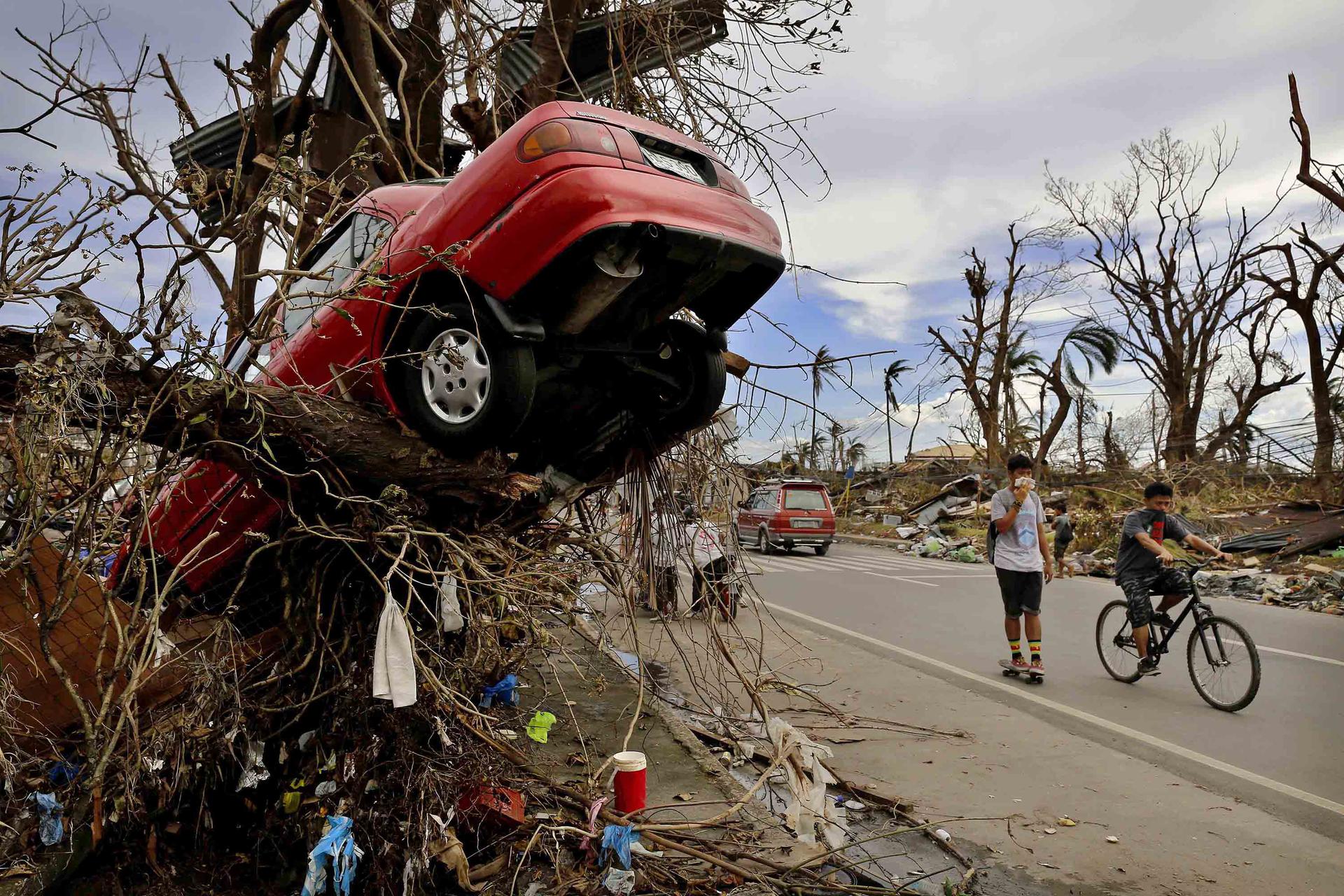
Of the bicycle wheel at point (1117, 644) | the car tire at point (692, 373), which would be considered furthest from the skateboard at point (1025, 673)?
the car tire at point (692, 373)

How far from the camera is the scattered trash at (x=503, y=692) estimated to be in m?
4.94

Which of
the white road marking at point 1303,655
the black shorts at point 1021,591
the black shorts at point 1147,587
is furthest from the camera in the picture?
the white road marking at point 1303,655

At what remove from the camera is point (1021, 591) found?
22.6 ft

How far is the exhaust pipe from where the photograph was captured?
10.9 ft

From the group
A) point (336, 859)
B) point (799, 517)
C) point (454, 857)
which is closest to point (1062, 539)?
point (799, 517)

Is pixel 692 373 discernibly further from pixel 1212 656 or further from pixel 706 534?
pixel 1212 656

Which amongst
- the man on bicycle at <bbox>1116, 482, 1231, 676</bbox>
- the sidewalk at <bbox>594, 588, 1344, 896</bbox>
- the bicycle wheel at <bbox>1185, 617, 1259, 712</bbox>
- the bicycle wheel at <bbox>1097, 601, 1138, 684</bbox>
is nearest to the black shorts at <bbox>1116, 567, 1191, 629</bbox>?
the man on bicycle at <bbox>1116, 482, 1231, 676</bbox>

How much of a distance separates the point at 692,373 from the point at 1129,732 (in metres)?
3.89

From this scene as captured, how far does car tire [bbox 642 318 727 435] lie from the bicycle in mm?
4216

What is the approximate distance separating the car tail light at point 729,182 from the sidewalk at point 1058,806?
7.82 ft

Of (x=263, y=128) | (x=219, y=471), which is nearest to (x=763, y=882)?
(x=219, y=471)

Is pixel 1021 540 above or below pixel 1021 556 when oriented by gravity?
above

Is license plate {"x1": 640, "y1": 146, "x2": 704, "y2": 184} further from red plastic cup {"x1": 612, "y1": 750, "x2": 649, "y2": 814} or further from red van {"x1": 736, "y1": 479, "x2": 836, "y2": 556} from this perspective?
red van {"x1": 736, "y1": 479, "x2": 836, "y2": 556}

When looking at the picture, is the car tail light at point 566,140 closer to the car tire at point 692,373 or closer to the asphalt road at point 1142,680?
the car tire at point 692,373
